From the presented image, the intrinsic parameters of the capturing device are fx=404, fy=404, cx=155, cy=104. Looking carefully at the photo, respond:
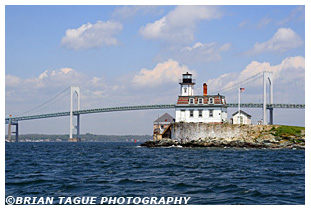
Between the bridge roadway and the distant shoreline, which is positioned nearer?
the distant shoreline

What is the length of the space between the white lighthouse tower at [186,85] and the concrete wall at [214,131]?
16.9 ft

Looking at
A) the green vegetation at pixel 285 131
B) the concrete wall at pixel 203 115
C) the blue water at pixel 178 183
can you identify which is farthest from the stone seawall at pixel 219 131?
the blue water at pixel 178 183

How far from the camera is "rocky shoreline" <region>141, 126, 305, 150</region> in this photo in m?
42.1

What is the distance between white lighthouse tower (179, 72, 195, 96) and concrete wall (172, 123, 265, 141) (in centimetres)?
516

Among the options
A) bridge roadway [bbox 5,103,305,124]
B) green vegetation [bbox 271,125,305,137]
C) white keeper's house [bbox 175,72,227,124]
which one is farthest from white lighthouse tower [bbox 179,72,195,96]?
bridge roadway [bbox 5,103,305,124]

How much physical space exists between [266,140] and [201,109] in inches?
330

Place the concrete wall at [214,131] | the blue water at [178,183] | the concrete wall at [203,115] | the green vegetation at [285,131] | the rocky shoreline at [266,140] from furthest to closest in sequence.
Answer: the concrete wall at [203,115]
the concrete wall at [214,131]
the green vegetation at [285,131]
the rocky shoreline at [266,140]
the blue water at [178,183]

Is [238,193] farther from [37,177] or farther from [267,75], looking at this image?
[267,75]

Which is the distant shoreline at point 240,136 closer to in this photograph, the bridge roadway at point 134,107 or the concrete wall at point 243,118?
the concrete wall at point 243,118

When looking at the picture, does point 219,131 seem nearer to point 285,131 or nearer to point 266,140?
point 266,140

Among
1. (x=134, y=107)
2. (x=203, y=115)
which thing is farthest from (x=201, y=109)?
(x=134, y=107)

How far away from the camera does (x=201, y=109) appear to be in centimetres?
4706

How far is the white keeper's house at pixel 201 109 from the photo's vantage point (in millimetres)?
46750

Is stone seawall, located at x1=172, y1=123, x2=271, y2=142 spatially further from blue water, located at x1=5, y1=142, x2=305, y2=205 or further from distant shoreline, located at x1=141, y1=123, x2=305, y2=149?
blue water, located at x1=5, y1=142, x2=305, y2=205
